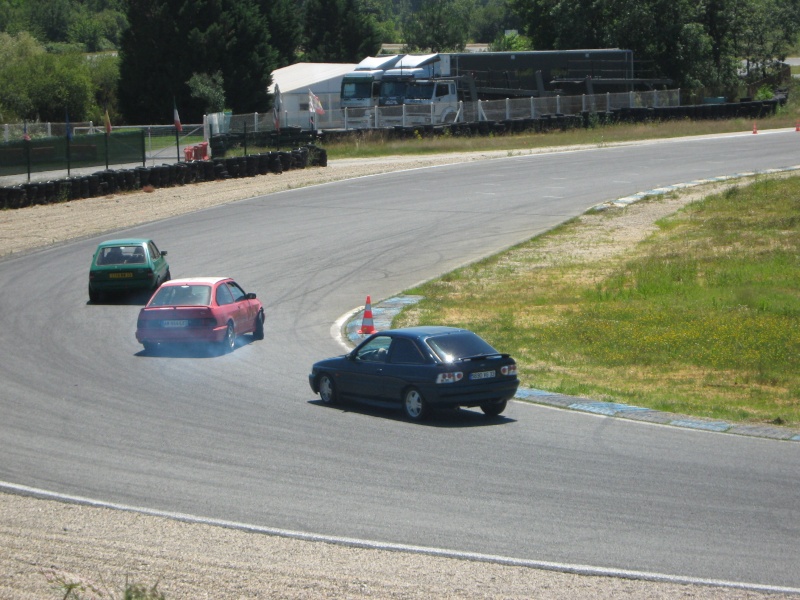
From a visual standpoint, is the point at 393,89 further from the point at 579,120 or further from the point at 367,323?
the point at 367,323

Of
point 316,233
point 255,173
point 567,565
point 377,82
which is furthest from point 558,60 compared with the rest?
point 567,565

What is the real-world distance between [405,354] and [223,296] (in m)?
5.66

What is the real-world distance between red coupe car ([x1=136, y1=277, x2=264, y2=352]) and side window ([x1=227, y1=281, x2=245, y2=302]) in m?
0.19

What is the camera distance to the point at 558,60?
214 feet

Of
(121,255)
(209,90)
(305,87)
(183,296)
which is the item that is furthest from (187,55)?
(183,296)

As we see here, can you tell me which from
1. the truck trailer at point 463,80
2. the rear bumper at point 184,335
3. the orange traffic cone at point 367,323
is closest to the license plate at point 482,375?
the orange traffic cone at point 367,323

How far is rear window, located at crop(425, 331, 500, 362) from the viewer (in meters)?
13.6

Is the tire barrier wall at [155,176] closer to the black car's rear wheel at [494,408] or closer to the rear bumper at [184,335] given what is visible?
the rear bumper at [184,335]

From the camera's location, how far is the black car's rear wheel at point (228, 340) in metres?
18.0

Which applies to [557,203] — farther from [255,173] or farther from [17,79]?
[17,79]

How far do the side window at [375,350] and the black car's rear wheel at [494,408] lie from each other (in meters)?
1.49

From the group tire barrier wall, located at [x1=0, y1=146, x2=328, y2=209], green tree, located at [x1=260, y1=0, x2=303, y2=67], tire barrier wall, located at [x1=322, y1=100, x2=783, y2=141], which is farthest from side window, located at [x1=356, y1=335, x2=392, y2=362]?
green tree, located at [x1=260, y1=0, x2=303, y2=67]

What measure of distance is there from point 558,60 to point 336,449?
56732 mm

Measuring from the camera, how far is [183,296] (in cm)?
1833
